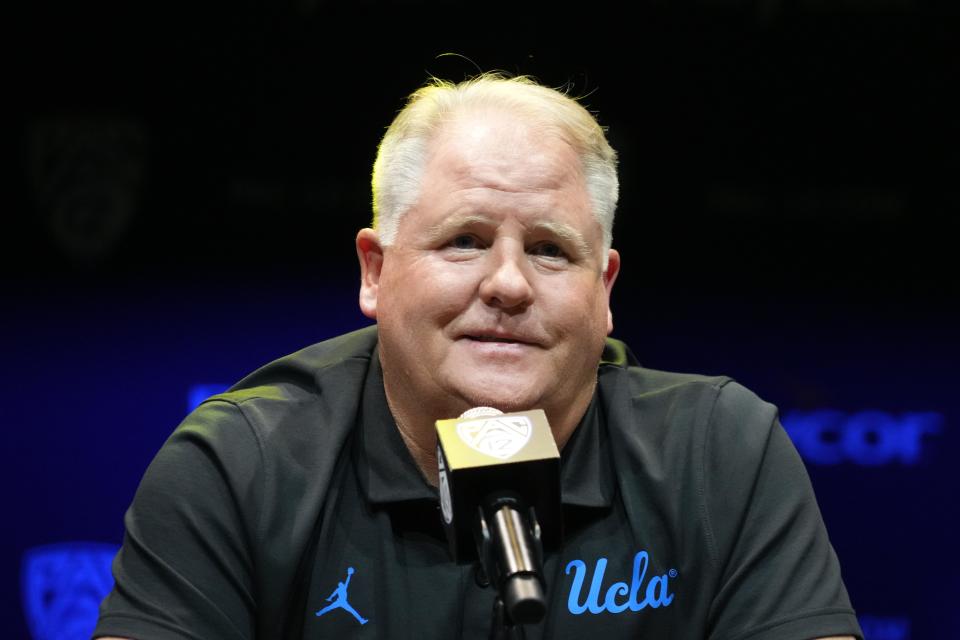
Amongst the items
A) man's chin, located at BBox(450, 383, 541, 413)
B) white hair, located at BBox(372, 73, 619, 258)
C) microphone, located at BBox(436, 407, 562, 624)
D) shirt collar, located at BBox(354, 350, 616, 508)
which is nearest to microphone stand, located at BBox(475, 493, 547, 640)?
microphone, located at BBox(436, 407, 562, 624)

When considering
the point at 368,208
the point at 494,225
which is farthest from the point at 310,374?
the point at 368,208

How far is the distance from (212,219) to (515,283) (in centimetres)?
187

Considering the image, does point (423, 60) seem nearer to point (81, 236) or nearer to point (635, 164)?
point (635, 164)

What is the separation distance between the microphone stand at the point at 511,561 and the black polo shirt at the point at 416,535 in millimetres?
499

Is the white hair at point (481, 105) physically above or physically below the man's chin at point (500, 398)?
above

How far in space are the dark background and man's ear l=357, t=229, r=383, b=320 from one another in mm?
1360

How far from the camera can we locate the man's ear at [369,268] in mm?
2199

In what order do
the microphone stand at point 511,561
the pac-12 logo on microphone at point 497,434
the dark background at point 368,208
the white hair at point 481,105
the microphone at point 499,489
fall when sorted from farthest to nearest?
the dark background at point 368,208, the white hair at point 481,105, the pac-12 logo on microphone at point 497,434, the microphone at point 499,489, the microphone stand at point 511,561

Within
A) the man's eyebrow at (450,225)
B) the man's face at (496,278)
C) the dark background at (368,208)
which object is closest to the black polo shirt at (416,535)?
the man's face at (496,278)

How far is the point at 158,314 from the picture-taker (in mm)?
3527

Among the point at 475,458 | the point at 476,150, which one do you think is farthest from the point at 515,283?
the point at 475,458

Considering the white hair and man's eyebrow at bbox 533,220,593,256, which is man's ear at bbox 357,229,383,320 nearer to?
the white hair

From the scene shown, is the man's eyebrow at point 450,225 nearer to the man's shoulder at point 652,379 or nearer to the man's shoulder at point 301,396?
the man's shoulder at point 301,396

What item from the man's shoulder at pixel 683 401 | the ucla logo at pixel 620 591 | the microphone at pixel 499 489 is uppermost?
the microphone at pixel 499 489
